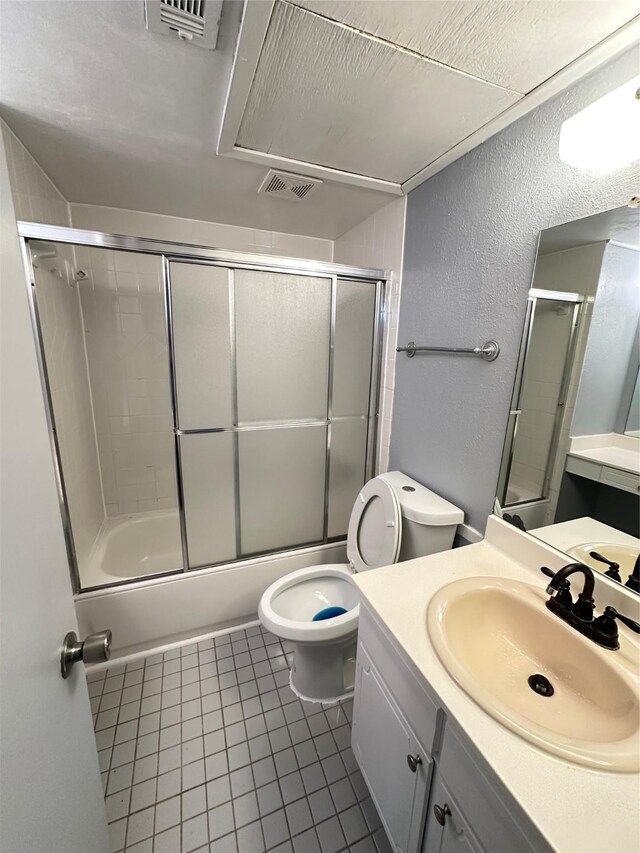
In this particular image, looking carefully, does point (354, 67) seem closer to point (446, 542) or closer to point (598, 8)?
point (598, 8)

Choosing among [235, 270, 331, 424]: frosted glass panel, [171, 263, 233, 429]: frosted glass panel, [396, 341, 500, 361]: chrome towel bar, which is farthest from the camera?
[235, 270, 331, 424]: frosted glass panel

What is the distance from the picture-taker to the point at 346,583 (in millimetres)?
1734

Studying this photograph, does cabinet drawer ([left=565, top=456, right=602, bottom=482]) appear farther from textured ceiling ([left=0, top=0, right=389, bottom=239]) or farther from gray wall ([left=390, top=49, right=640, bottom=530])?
textured ceiling ([left=0, top=0, right=389, bottom=239])

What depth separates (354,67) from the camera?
0.94m

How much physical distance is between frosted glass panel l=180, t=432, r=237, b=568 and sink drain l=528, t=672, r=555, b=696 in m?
1.39

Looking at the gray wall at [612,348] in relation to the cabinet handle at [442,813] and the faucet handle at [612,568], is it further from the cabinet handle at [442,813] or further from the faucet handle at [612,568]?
the cabinet handle at [442,813]

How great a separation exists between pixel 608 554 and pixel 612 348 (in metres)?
0.56

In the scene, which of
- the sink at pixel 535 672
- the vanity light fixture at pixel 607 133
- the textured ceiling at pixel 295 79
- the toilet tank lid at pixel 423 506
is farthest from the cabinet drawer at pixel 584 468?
the textured ceiling at pixel 295 79

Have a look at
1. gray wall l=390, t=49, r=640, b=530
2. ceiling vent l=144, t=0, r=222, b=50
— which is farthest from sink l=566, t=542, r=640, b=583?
ceiling vent l=144, t=0, r=222, b=50

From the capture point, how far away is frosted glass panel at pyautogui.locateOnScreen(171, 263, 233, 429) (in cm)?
149

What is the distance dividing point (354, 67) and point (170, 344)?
44.7 inches

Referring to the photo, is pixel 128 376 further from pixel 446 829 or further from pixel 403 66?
pixel 446 829

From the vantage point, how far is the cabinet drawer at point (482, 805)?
546mm

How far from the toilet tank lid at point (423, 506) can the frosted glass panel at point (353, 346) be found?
0.51 m
